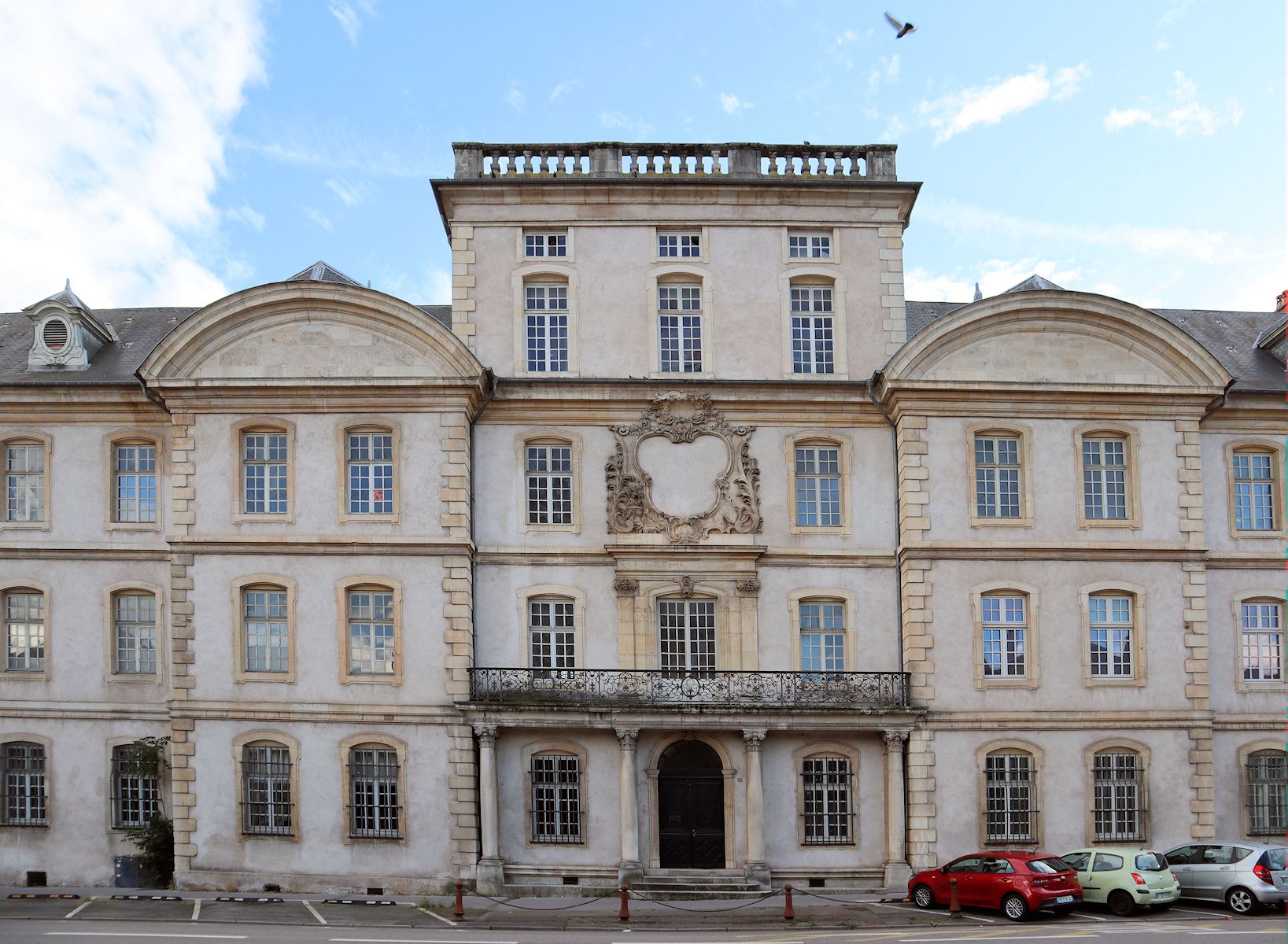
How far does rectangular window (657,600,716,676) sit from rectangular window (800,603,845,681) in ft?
6.63

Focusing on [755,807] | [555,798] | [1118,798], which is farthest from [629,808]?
[1118,798]

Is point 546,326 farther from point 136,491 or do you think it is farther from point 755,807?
point 755,807

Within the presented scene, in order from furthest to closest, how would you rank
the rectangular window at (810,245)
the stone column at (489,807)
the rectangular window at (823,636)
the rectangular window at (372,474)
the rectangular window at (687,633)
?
the rectangular window at (810,245) → the rectangular window at (823,636) → the rectangular window at (687,633) → the rectangular window at (372,474) → the stone column at (489,807)

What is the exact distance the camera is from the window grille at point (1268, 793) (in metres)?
30.0

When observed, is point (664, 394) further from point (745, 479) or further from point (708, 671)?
point (708, 671)

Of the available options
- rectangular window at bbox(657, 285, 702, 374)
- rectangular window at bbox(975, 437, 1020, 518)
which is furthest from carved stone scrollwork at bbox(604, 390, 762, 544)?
rectangular window at bbox(975, 437, 1020, 518)

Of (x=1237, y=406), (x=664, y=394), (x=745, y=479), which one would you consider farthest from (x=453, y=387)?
(x=1237, y=406)

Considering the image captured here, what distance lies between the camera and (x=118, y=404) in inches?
1198

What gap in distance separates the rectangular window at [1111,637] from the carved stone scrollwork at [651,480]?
7.61m

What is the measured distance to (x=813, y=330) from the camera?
30781mm

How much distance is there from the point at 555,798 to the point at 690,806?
2882 mm

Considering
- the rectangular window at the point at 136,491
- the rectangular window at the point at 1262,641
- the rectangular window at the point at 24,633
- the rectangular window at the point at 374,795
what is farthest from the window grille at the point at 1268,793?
the rectangular window at the point at 24,633

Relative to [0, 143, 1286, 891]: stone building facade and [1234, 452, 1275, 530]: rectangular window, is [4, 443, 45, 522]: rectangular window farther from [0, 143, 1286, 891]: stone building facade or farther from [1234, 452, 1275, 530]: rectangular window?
[1234, 452, 1275, 530]: rectangular window

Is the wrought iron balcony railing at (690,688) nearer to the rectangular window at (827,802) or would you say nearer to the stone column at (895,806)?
the stone column at (895,806)
